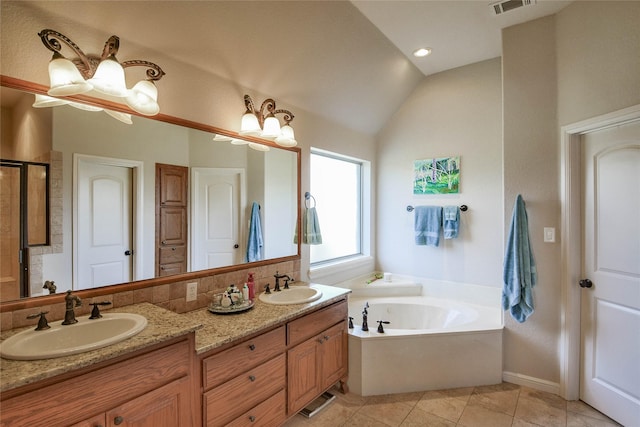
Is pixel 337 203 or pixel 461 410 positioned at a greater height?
pixel 337 203

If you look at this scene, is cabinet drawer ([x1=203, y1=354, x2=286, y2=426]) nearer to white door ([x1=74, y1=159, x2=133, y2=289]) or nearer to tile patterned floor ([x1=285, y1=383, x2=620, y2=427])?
tile patterned floor ([x1=285, y1=383, x2=620, y2=427])

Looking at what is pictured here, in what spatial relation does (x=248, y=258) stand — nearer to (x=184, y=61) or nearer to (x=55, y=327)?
(x=55, y=327)

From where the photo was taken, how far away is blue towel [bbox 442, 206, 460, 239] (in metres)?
3.19

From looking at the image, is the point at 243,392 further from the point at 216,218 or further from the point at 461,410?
the point at 461,410

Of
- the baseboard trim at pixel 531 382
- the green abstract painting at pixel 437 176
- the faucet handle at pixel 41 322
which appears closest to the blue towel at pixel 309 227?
the green abstract painting at pixel 437 176

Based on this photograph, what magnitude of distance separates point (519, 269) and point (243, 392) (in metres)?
2.11

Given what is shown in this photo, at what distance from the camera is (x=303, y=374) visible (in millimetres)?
2006

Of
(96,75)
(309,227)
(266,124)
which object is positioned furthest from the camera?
(309,227)

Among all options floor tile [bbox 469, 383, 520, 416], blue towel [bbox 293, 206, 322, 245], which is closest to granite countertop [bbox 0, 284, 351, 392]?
A: blue towel [bbox 293, 206, 322, 245]

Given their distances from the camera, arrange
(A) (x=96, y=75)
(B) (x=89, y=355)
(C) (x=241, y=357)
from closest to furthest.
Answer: (B) (x=89, y=355) < (A) (x=96, y=75) < (C) (x=241, y=357)

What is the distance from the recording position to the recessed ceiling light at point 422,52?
281 centimetres

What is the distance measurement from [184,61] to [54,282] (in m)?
1.39

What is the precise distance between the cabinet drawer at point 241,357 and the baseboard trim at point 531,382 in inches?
76.7

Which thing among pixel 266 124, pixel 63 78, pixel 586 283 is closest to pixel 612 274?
pixel 586 283
